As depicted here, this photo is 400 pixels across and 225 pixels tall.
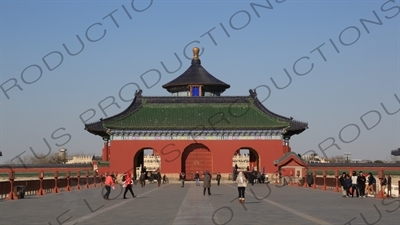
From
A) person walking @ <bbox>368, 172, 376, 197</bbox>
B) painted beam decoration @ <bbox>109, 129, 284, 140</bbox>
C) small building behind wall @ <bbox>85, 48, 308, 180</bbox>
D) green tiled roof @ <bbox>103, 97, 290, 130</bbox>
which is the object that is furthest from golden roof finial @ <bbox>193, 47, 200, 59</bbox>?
person walking @ <bbox>368, 172, 376, 197</bbox>

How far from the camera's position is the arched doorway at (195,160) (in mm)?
62438

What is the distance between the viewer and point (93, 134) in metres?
66.6

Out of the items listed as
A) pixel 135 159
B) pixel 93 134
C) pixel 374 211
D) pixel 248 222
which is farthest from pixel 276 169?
pixel 248 222

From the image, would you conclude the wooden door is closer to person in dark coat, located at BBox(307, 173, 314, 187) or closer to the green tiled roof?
the green tiled roof

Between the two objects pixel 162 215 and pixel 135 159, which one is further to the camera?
pixel 135 159

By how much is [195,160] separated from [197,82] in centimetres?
1500

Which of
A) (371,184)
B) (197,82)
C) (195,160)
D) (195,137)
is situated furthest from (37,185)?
(197,82)

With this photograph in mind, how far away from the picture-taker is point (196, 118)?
63.4 meters

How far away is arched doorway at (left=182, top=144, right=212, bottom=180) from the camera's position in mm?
62438

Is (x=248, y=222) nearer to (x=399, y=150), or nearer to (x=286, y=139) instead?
(x=399, y=150)

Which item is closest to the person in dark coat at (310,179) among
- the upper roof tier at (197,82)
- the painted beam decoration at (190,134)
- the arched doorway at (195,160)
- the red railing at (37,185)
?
the red railing at (37,185)

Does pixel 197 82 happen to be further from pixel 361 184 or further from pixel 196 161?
pixel 361 184

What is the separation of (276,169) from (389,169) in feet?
32.2

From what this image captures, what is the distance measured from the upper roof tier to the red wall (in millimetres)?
14202
